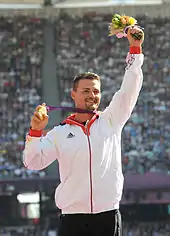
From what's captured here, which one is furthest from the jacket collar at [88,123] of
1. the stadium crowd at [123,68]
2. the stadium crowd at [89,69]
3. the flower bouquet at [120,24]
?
the stadium crowd at [123,68]

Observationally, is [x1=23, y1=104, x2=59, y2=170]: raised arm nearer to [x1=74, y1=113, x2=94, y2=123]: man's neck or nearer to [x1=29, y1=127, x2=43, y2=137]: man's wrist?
[x1=29, y1=127, x2=43, y2=137]: man's wrist

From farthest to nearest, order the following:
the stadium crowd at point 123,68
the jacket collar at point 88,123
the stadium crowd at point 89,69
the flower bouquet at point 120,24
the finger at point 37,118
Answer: the stadium crowd at point 123,68 < the stadium crowd at point 89,69 < the flower bouquet at point 120,24 < the jacket collar at point 88,123 < the finger at point 37,118

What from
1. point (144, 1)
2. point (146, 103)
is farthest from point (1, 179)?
point (144, 1)

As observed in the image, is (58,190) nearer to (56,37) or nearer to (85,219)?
(85,219)

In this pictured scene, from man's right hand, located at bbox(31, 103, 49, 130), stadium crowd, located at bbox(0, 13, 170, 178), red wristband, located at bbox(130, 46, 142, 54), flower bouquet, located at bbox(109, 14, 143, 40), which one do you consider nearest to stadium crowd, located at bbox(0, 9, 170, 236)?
stadium crowd, located at bbox(0, 13, 170, 178)

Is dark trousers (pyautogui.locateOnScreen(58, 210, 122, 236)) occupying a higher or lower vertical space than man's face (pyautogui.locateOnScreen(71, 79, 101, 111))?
lower

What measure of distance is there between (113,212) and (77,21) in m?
15.1

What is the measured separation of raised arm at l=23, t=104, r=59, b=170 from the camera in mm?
3025

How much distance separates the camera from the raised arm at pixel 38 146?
3025mm

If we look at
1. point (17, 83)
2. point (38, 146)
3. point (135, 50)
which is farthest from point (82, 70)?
point (38, 146)

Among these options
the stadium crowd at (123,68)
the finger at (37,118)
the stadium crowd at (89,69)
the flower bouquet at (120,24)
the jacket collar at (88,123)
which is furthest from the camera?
the stadium crowd at (123,68)

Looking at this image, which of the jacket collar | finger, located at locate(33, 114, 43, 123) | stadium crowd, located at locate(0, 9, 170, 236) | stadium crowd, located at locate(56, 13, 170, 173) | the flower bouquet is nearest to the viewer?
finger, located at locate(33, 114, 43, 123)

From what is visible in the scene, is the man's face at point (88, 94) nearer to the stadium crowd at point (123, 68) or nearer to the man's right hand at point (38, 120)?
the man's right hand at point (38, 120)

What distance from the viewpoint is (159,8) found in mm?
17969
